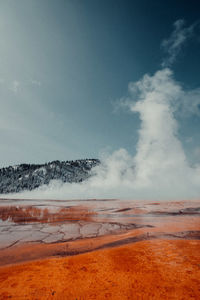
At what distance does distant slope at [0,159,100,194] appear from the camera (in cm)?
4762

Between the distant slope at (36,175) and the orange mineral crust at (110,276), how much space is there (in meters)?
52.9

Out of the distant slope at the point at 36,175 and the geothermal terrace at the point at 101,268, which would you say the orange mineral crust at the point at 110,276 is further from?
the distant slope at the point at 36,175

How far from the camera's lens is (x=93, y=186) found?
52.5 m

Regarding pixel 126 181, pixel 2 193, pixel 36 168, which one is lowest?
pixel 2 193

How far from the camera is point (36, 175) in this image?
171 ft

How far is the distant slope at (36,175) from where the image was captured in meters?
47.6

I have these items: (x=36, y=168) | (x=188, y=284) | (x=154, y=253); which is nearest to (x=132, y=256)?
(x=154, y=253)

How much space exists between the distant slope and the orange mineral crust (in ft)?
173

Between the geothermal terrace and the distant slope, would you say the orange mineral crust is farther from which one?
the distant slope

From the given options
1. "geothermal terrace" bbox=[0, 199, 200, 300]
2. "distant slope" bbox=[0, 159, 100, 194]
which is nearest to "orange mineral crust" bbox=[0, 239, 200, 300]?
"geothermal terrace" bbox=[0, 199, 200, 300]

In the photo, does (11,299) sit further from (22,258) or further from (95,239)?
(95,239)

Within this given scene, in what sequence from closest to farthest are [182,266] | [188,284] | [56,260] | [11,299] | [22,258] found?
[11,299]
[188,284]
[182,266]
[56,260]
[22,258]

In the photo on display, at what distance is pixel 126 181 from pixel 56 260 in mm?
57150

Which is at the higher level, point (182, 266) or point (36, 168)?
point (36, 168)
